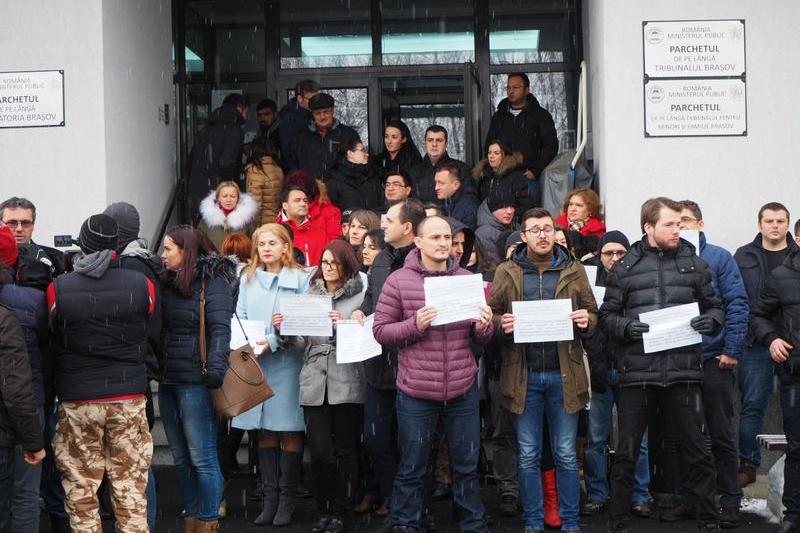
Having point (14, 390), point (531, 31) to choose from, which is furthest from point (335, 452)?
point (531, 31)

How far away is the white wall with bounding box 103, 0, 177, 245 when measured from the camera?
11.9 meters

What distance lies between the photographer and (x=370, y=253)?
9008 millimetres

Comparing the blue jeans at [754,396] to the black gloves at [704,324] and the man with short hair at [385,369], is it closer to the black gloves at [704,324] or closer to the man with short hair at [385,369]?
the black gloves at [704,324]

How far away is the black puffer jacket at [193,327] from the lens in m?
7.76

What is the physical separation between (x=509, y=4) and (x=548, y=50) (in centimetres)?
73

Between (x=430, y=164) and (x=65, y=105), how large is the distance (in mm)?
3488

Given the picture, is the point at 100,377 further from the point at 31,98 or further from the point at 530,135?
the point at 530,135

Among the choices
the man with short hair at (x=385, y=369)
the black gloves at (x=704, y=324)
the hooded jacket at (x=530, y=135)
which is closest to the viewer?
the black gloves at (x=704, y=324)

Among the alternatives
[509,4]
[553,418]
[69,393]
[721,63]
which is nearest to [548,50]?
[509,4]

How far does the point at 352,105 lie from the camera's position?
14.9m

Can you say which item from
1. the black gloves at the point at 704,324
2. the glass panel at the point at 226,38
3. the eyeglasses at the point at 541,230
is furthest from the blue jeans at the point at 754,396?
the glass panel at the point at 226,38

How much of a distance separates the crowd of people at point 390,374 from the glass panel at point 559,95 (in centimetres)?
515

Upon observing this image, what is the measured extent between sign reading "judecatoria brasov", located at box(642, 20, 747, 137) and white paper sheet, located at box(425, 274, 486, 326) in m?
4.25

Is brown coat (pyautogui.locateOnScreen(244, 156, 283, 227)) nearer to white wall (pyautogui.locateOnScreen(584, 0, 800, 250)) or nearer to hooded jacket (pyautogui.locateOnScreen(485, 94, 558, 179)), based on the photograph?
hooded jacket (pyautogui.locateOnScreen(485, 94, 558, 179))
